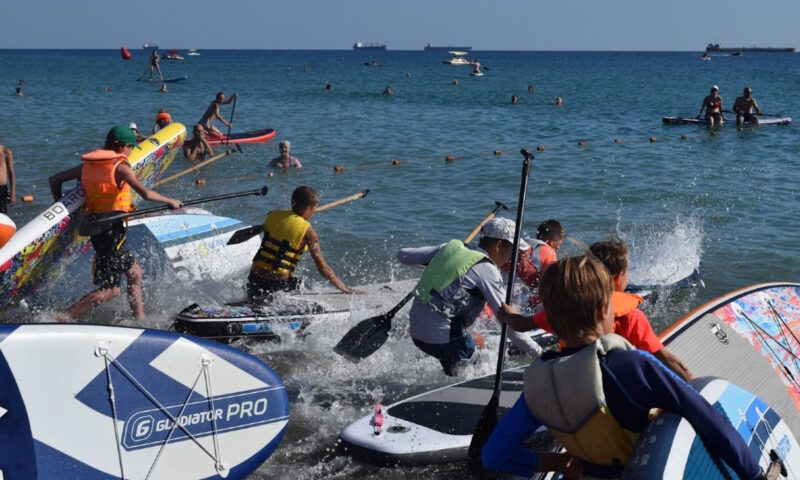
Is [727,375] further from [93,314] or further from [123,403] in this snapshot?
[93,314]

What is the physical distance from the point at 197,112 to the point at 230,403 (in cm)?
2698

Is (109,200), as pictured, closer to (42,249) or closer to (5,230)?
(42,249)

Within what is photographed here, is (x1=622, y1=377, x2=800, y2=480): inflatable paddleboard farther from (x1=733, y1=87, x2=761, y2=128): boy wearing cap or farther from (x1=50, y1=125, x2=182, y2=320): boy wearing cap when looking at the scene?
(x1=733, y1=87, x2=761, y2=128): boy wearing cap

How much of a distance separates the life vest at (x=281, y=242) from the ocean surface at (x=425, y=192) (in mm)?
653

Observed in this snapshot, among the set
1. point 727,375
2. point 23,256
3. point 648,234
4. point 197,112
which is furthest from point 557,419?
point 197,112

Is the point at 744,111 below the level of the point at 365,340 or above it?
above

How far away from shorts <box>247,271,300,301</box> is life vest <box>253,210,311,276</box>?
0.09 m

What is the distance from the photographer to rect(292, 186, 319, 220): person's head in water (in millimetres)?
6398

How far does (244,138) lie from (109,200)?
→ 13.1 meters

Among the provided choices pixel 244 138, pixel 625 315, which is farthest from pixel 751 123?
pixel 625 315

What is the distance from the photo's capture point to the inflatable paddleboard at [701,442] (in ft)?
8.23

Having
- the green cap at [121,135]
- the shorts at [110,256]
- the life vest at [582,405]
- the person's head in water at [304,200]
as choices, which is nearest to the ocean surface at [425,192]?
the shorts at [110,256]

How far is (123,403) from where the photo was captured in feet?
13.4

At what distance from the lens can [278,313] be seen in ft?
21.7
